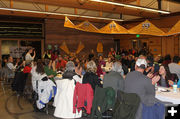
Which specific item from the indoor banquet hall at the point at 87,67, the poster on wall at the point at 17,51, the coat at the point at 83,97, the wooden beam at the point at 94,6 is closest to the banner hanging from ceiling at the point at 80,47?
the indoor banquet hall at the point at 87,67

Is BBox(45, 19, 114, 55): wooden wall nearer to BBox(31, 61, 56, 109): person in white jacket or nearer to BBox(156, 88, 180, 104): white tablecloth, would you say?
BBox(31, 61, 56, 109): person in white jacket

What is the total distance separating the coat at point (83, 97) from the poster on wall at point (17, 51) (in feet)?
34.2

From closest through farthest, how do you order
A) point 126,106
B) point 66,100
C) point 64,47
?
point 126,106
point 66,100
point 64,47

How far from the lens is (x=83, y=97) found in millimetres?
3916

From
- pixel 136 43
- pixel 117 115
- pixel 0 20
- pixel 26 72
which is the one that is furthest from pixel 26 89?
pixel 136 43

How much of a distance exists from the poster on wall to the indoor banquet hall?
64 millimetres

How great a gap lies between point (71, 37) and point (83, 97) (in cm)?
1200

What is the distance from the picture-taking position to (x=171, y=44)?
13609 mm

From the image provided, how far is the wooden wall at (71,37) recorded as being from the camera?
47.5 ft

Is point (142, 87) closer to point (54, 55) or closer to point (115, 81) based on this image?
point (115, 81)

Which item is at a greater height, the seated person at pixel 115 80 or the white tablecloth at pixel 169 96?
the seated person at pixel 115 80

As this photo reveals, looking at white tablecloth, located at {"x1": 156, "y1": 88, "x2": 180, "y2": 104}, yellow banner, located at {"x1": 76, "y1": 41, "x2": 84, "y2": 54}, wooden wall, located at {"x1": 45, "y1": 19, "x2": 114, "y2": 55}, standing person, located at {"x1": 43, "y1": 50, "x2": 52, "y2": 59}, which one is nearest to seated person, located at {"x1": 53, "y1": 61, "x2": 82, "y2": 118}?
white tablecloth, located at {"x1": 156, "y1": 88, "x2": 180, "y2": 104}

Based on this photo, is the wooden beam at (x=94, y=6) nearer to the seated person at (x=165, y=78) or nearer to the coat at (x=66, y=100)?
the coat at (x=66, y=100)

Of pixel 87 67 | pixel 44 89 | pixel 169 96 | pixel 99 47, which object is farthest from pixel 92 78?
pixel 99 47
